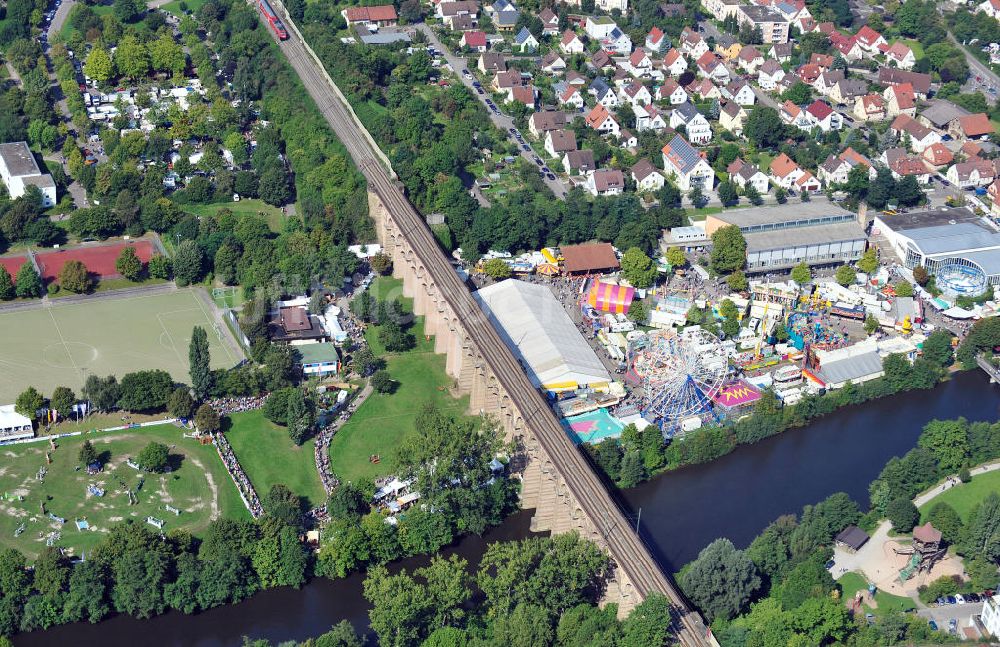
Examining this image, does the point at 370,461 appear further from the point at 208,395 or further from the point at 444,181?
the point at 444,181

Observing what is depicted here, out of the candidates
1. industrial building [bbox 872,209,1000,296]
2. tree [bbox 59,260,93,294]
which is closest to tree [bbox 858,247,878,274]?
industrial building [bbox 872,209,1000,296]

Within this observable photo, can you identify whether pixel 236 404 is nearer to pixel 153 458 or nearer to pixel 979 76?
pixel 153 458

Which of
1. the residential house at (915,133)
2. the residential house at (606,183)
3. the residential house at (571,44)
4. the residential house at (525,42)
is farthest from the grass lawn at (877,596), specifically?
the residential house at (525,42)

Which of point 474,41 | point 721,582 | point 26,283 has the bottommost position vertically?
point 474,41

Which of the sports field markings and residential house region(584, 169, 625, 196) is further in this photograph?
residential house region(584, 169, 625, 196)

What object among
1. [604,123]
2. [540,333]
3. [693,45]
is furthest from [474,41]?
[540,333]

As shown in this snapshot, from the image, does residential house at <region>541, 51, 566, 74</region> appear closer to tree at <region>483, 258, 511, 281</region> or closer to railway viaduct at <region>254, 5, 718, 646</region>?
railway viaduct at <region>254, 5, 718, 646</region>

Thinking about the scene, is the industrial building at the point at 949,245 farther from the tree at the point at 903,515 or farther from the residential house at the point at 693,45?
the residential house at the point at 693,45
